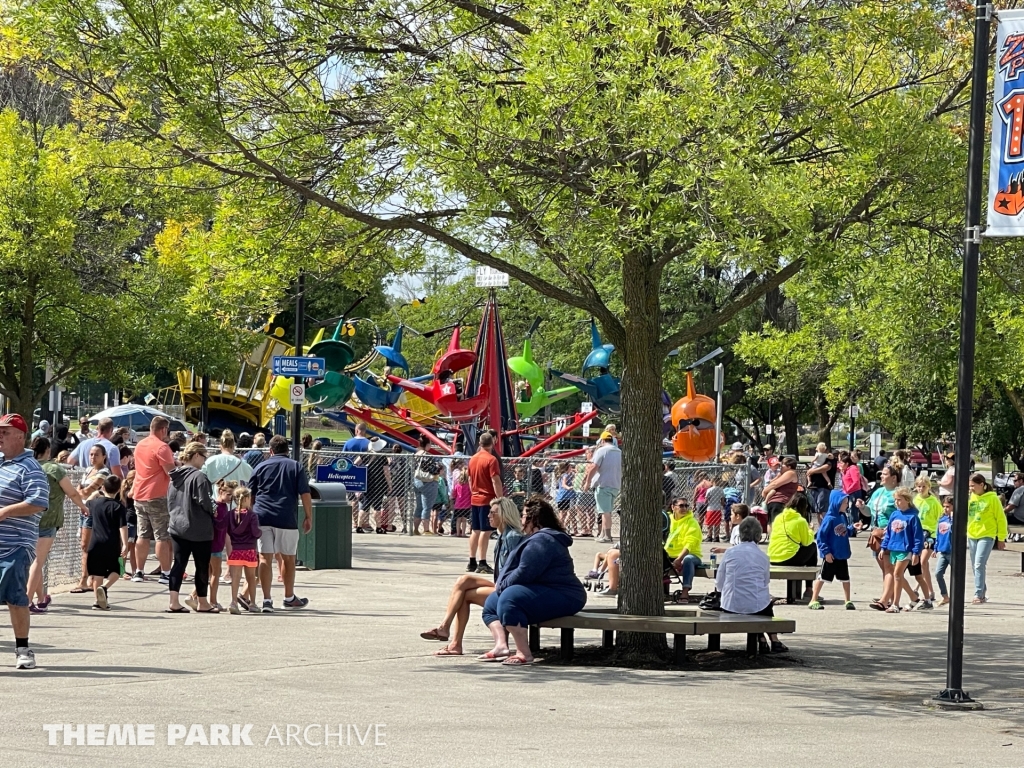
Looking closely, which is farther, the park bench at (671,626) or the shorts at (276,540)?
the shorts at (276,540)

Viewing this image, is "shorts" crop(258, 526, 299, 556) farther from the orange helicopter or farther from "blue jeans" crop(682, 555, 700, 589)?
the orange helicopter

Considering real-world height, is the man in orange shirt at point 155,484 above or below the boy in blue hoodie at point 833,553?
above

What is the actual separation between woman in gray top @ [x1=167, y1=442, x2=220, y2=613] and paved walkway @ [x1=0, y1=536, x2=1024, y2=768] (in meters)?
0.47

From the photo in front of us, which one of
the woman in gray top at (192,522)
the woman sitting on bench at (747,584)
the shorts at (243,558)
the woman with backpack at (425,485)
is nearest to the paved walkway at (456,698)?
→ the woman in gray top at (192,522)

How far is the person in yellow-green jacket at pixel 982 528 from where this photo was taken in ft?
59.5

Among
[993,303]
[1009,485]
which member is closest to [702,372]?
[1009,485]

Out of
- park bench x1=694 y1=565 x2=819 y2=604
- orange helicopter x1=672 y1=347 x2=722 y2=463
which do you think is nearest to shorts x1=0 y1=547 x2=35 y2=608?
park bench x1=694 y1=565 x2=819 y2=604

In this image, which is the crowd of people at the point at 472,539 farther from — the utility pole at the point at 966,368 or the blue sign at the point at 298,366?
the utility pole at the point at 966,368

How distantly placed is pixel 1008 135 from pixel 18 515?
7.26 meters

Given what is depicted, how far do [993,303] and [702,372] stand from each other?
93.8 feet

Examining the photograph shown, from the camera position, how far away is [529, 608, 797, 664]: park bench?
1175cm

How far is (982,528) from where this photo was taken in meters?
18.1

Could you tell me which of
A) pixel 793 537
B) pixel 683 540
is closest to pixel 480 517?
pixel 683 540

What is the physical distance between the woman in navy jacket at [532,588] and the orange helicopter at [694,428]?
2141 cm
